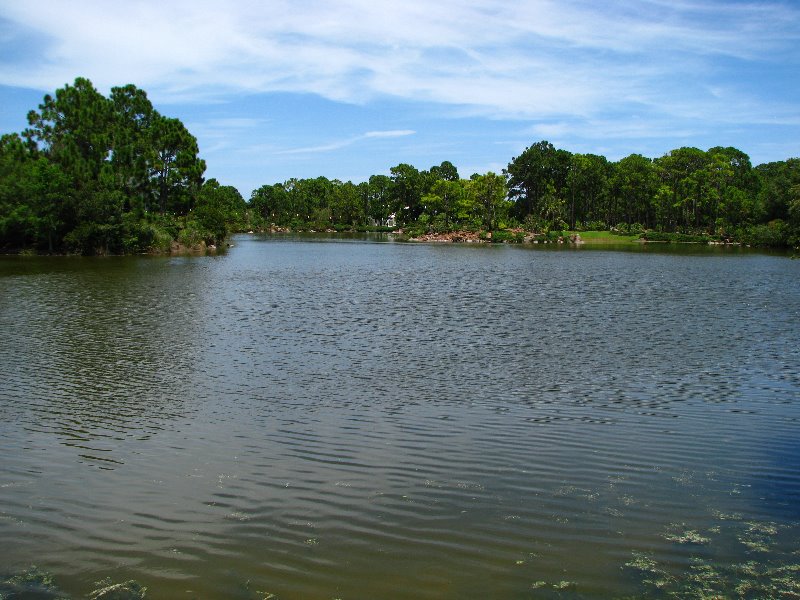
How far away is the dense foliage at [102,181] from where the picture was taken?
60.8m

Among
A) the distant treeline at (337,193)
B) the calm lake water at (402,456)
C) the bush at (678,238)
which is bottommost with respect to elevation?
the calm lake water at (402,456)

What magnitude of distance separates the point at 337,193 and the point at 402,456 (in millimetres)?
164013

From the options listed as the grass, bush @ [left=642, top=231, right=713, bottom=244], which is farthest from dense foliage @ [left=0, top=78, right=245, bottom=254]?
bush @ [left=642, top=231, right=713, bottom=244]

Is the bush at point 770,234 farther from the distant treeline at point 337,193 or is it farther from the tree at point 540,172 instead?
the tree at point 540,172

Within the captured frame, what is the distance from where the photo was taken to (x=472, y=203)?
129 metres

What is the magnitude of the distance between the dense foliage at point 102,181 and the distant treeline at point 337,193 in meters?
0.14

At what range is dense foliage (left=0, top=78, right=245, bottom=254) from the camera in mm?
60781

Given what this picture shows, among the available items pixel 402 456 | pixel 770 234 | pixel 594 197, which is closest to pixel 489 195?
pixel 594 197

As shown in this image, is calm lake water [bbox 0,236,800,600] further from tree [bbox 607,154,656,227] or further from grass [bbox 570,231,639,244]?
tree [bbox 607,154,656,227]

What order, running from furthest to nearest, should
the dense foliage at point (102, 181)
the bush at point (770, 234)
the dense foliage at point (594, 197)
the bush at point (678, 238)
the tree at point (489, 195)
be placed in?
the tree at point (489, 195)
the dense foliage at point (594, 197)
the bush at point (678, 238)
the bush at point (770, 234)
the dense foliage at point (102, 181)

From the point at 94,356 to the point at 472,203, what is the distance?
376ft

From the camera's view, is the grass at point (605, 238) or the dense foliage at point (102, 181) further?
the grass at point (605, 238)

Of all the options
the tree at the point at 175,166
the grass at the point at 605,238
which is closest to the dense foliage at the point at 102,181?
the tree at the point at 175,166

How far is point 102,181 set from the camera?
6359 cm
